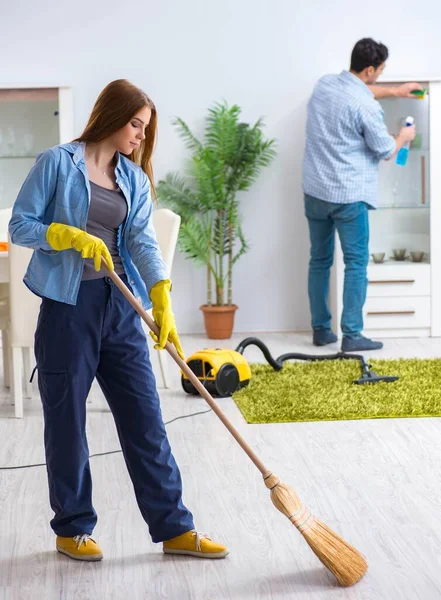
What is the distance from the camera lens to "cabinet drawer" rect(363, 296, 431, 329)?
580 centimetres

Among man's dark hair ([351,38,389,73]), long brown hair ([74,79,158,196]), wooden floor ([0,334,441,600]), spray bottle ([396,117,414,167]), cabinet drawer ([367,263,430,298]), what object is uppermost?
man's dark hair ([351,38,389,73])

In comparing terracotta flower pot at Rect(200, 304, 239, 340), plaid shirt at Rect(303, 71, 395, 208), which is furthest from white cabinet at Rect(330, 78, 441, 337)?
terracotta flower pot at Rect(200, 304, 239, 340)

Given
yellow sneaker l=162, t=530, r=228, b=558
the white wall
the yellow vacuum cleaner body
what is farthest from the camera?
the white wall

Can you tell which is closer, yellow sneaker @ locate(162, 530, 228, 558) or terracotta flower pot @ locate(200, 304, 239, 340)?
yellow sneaker @ locate(162, 530, 228, 558)

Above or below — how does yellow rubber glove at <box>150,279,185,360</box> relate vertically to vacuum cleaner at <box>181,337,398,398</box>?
above

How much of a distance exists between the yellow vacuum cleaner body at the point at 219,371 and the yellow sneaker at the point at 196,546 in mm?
1718

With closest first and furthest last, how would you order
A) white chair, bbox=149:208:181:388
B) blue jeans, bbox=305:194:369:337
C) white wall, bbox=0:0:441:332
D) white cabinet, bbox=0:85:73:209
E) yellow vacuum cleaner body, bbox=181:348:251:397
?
yellow vacuum cleaner body, bbox=181:348:251:397 → white chair, bbox=149:208:181:388 → blue jeans, bbox=305:194:369:337 → white cabinet, bbox=0:85:73:209 → white wall, bbox=0:0:441:332

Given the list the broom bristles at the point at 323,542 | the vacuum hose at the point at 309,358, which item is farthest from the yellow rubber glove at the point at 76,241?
the vacuum hose at the point at 309,358

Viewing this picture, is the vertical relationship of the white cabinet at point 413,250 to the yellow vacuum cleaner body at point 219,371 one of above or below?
above

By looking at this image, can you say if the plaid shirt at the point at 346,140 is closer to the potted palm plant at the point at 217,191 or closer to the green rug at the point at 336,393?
the potted palm plant at the point at 217,191

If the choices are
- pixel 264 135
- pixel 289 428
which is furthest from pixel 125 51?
pixel 289 428

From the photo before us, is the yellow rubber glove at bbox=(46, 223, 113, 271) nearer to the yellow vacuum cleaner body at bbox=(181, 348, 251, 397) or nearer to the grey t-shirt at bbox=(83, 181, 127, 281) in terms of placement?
the grey t-shirt at bbox=(83, 181, 127, 281)

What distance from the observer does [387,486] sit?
9.59 ft

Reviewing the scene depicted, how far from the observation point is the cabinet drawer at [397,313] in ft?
19.0
